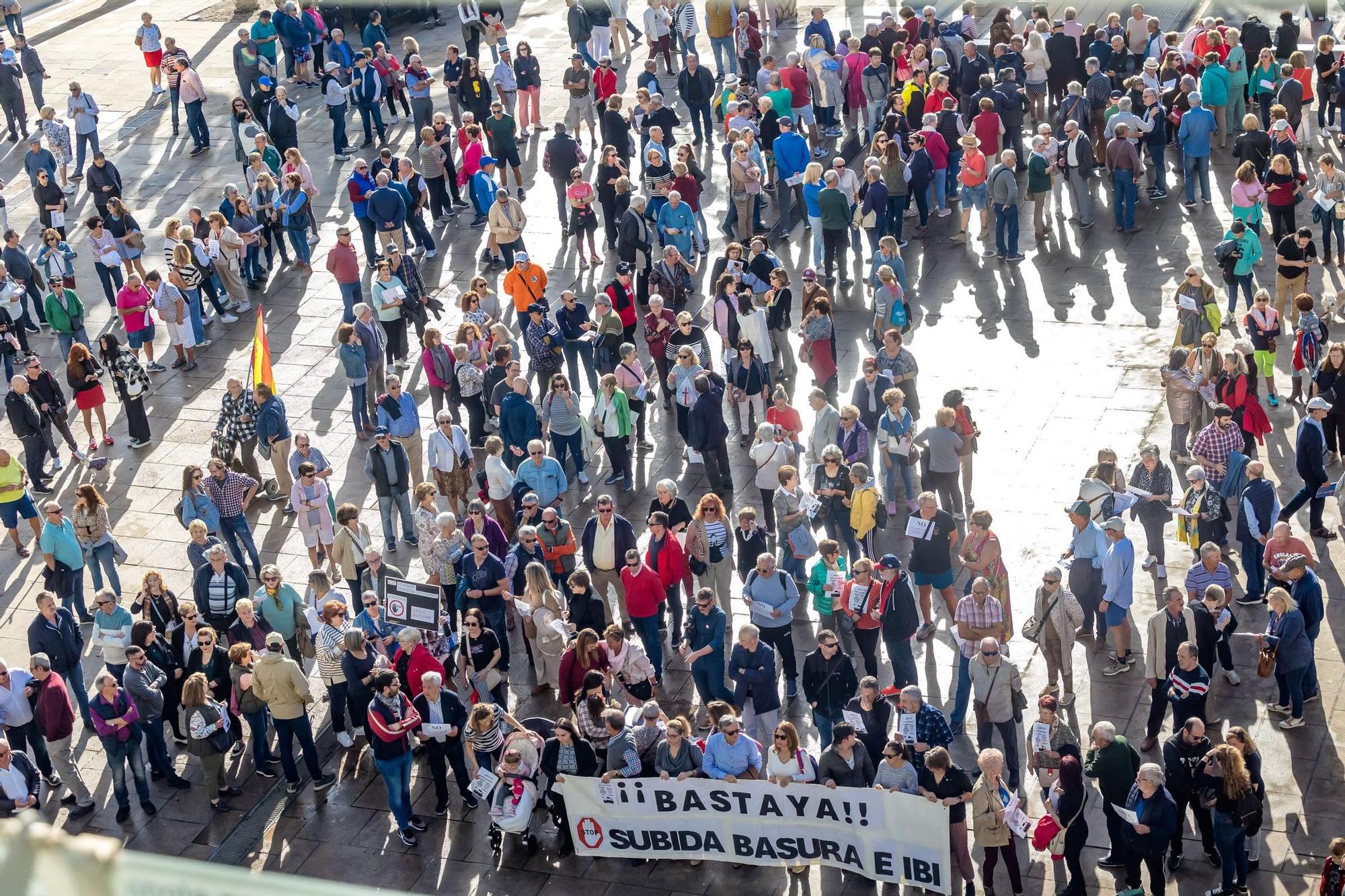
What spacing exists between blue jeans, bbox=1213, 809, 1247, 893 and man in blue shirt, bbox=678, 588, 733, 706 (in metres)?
4.00

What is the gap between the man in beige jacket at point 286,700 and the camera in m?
12.7

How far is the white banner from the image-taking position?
1108 centimetres

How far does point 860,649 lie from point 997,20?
15671 millimetres

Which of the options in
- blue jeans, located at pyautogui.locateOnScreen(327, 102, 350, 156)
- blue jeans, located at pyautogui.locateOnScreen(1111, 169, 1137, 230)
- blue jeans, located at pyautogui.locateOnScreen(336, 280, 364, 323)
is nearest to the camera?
blue jeans, located at pyautogui.locateOnScreen(336, 280, 364, 323)

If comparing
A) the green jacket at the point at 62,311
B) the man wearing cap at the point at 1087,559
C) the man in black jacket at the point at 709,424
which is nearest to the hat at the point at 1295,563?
the man wearing cap at the point at 1087,559

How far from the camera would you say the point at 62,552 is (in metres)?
15.3

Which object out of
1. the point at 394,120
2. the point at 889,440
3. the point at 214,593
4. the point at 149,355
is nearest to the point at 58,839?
the point at 214,593

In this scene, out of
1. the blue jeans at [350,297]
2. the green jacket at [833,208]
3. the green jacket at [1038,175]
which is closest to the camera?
the green jacket at [833,208]

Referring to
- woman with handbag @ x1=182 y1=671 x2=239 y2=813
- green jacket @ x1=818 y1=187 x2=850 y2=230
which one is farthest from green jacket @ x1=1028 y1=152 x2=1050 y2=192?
woman with handbag @ x1=182 y1=671 x2=239 y2=813

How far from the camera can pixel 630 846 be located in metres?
11.9

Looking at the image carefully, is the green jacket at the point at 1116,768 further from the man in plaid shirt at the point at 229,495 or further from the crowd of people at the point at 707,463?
the man in plaid shirt at the point at 229,495

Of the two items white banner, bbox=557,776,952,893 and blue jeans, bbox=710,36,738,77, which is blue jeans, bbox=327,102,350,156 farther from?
white banner, bbox=557,776,952,893

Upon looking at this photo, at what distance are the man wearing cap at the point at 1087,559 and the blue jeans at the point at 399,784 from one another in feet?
18.3

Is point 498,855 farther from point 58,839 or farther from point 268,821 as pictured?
point 58,839
